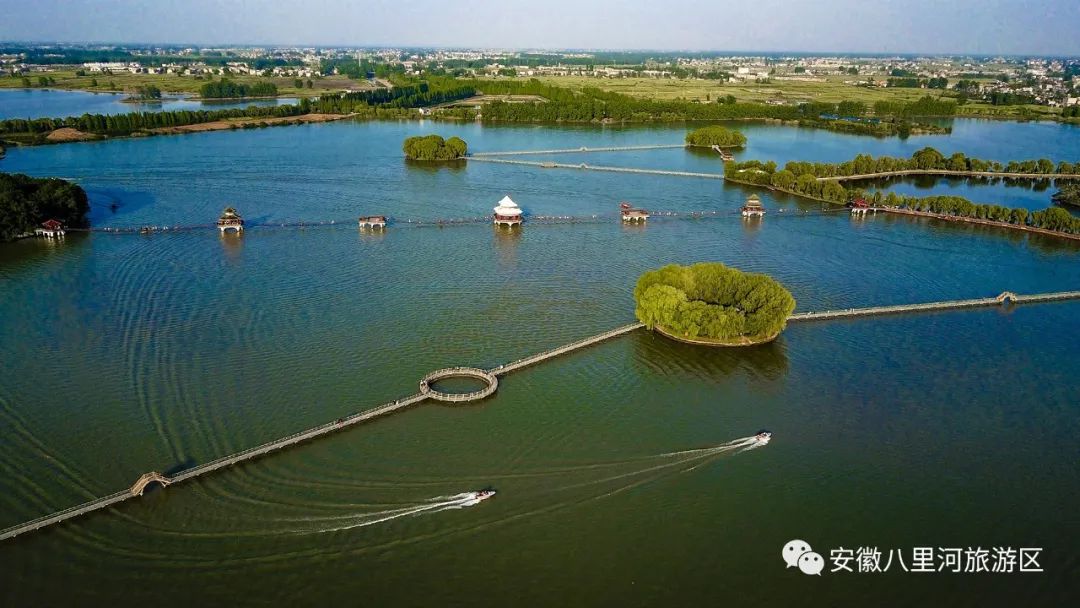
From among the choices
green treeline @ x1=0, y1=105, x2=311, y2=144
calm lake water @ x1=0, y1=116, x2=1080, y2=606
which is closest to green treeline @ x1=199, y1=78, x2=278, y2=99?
green treeline @ x1=0, y1=105, x2=311, y2=144

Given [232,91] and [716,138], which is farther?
[232,91]

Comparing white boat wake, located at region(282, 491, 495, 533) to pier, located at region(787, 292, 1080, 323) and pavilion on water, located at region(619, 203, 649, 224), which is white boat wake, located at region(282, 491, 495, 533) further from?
pavilion on water, located at region(619, 203, 649, 224)

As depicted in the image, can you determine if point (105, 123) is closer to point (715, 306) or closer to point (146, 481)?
point (146, 481)

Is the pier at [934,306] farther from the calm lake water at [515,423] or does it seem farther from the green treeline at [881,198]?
the green treeline at [881,198]

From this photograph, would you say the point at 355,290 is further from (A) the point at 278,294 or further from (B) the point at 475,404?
(B) the point at 475,404

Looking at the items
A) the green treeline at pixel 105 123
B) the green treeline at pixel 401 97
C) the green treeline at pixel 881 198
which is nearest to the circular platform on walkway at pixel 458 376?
the green treeline at pixel 881 198

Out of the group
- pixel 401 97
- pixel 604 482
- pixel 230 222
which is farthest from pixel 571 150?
pixel 604 482
